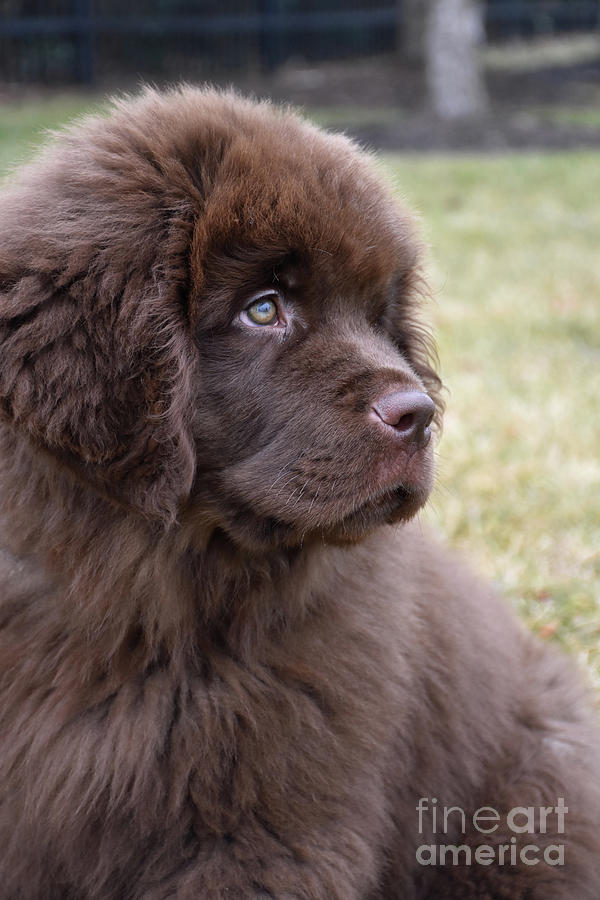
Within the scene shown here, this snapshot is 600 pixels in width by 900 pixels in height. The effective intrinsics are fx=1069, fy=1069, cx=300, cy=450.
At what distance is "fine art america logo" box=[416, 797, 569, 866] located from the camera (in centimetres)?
315

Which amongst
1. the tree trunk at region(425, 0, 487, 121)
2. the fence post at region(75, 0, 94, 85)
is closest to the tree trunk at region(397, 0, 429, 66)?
the tree trunk at region(425, 0, 487, 121)

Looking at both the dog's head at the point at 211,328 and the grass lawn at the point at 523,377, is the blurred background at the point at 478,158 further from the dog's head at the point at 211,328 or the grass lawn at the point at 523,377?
the dog's head at the point at 211,328

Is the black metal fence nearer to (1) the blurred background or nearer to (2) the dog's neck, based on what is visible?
(1) the blurred background

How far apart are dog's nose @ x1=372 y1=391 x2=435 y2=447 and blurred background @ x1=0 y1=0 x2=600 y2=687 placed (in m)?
0.98

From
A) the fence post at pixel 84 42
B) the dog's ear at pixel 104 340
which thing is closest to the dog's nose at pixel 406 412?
the dog's ear at pixel 104 340

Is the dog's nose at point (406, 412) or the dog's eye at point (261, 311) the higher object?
the dog's eye at point (261, 311)

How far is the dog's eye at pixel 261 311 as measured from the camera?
2.76m

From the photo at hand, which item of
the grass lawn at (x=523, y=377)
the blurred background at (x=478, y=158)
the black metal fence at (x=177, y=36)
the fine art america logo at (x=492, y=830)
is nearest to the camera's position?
the fine art america logo at (x=492, y=830)

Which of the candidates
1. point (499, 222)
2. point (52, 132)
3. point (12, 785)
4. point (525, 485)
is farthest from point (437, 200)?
point (12, 785)

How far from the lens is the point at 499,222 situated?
1213 cm

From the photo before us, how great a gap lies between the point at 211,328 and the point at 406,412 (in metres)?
0.54

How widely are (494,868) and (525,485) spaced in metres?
3.17

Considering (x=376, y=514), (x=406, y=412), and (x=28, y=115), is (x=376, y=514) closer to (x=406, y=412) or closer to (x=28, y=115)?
(x=406, y=412)

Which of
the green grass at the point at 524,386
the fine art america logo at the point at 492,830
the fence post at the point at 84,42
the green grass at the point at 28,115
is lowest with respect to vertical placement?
the fine art america logo at the point at 492,830
